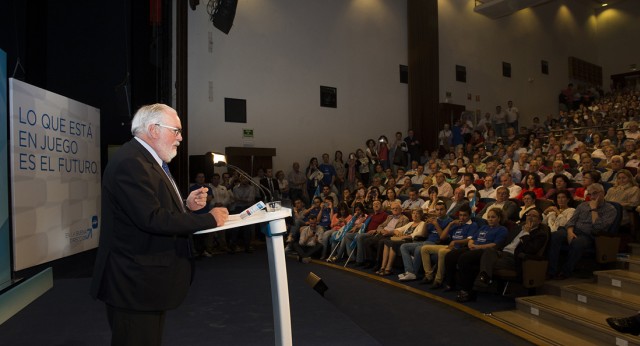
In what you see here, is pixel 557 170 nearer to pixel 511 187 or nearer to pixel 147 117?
pixel 511 187

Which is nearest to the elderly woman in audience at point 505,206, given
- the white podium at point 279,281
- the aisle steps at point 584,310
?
the aisle steps at point 584,310

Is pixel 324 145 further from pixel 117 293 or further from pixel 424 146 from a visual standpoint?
pixel 117 293

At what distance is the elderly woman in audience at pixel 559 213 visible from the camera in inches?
206

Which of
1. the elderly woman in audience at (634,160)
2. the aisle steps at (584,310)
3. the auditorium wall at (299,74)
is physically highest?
the auditorium wall at (299,74)

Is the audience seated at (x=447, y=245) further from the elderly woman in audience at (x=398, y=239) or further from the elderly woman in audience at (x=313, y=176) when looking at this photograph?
the elderly woman in audience at (x=313, y=176)

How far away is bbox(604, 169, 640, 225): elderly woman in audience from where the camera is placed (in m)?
5.15

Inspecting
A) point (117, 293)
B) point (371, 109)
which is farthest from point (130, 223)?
point (371, 109)

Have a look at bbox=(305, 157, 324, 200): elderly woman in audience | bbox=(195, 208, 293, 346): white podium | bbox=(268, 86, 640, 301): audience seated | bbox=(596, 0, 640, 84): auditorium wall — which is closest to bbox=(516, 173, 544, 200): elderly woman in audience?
bbox=(268, 86, 640, 301): audience seated

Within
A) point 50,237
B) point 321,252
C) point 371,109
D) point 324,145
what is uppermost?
point 371,109

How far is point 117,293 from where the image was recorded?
1.56 m

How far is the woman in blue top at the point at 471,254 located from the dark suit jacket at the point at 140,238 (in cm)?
391

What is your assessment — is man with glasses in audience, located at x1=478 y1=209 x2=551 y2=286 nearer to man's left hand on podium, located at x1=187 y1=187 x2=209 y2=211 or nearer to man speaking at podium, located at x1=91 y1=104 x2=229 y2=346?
man's left hand on podium, located at x1=187 y1=187 x2=209 y2=211

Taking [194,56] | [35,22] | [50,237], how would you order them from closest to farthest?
1. [50,237]
2. [35,22]
3. [194,56]

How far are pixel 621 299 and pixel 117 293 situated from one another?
4.11 m
